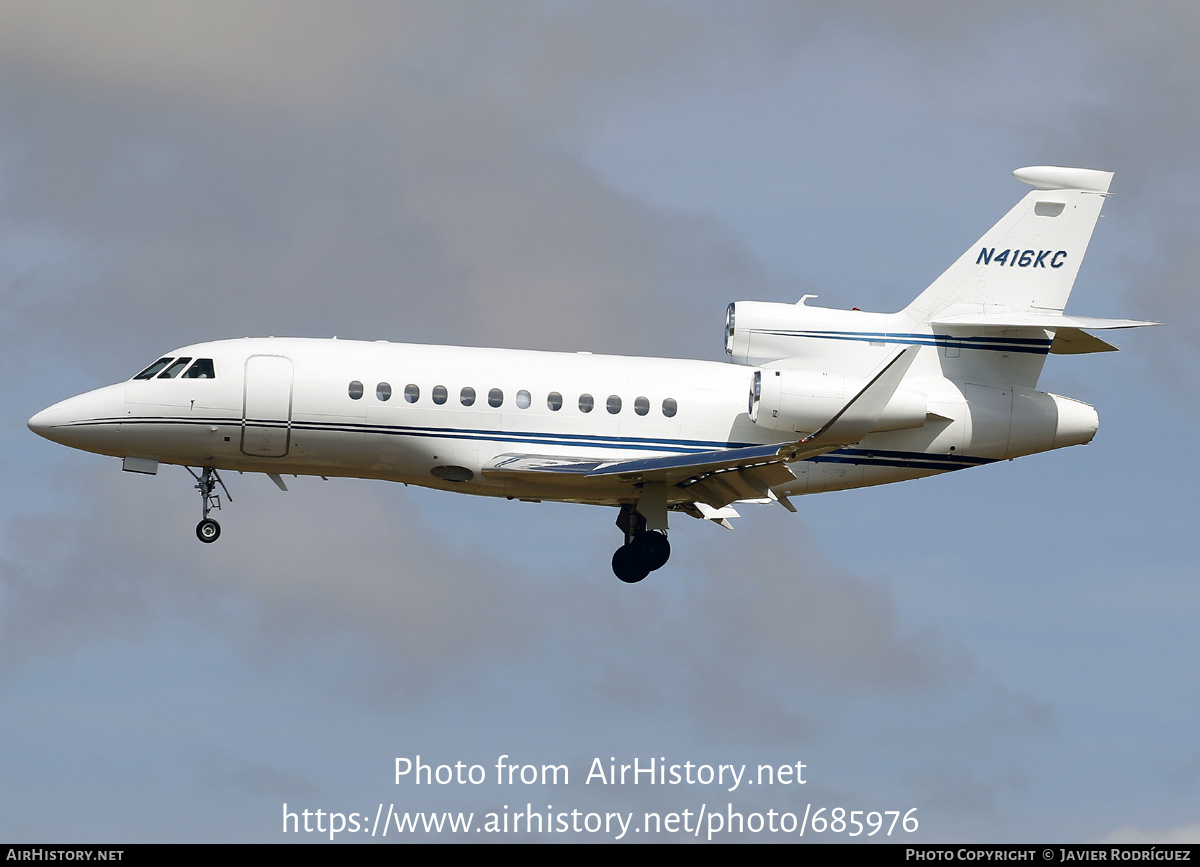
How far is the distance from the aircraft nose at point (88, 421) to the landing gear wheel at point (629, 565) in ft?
33.9

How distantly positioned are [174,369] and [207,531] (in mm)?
3397

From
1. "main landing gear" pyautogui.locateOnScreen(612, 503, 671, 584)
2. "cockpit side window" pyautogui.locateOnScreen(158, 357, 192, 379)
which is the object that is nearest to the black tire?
"main landing gear" pyautogui.locateOnScreen(612, 503, 671, 584)

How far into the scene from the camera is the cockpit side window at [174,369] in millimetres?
36750

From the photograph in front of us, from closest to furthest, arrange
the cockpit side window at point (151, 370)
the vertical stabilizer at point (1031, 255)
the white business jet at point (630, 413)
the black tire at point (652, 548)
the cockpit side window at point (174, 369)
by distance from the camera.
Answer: the white business jet at point (630, 413), the cockpit side window at point (174, 369), the cockpit side window at point (151, 370), the black tire at point (652, 548), the vertical stabilizer at point (1031, 255)

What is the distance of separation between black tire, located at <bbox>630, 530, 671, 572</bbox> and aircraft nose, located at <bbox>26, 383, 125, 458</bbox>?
A: 35.1 feet

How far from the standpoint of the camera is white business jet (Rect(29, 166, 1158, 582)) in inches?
1422

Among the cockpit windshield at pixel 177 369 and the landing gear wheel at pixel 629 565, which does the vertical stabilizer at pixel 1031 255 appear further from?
the cockpit windshield at pixel 177 369

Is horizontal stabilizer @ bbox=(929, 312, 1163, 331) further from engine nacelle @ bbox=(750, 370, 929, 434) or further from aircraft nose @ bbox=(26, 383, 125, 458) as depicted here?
aircraft nose @ bbox=(26, 383, 125, 458)

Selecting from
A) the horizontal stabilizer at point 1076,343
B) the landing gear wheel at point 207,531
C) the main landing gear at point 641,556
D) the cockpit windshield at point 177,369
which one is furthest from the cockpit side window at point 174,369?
the horizontal stabilizer at point 1076,343

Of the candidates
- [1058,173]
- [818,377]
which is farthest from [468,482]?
[1058,173]

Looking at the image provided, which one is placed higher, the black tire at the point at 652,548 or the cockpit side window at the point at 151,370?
the cockpit side window at the point at 151,370

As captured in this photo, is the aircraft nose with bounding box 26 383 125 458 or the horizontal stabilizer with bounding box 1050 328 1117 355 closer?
the aircraft nose with bounding box 26 383 125 458

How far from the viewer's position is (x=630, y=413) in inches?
1462

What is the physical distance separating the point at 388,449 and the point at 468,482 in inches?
70.2
